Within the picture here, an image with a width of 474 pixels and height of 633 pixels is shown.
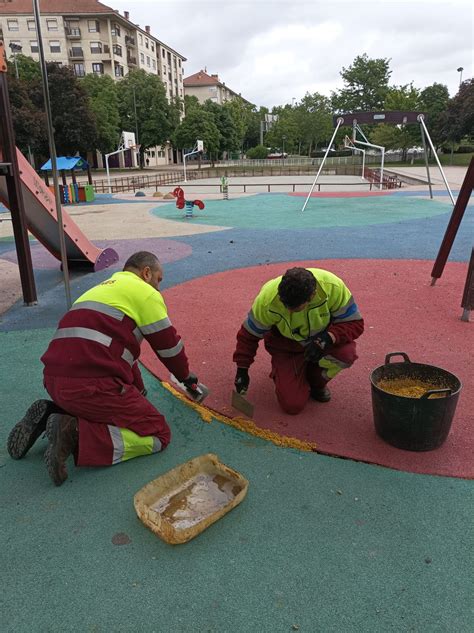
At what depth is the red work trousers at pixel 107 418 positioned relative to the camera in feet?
9.30

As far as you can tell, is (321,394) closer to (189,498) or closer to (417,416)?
(417,416)

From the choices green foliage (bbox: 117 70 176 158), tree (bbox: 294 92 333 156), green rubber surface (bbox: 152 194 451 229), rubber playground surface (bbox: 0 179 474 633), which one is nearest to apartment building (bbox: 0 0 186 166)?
green foliage (bbox: 117 70 176 158)

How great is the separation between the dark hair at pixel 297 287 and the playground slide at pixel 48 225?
501 cm

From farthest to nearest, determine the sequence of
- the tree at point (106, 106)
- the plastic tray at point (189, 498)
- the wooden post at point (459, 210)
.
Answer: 1. the tree at point (106, 106)
2. the wooden post at point (459, 210)
3. the plastic tray at point (189, 498)

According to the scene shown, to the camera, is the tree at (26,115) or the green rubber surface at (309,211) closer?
the green rubber surface at (309,211)

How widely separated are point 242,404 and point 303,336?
2.28 ft

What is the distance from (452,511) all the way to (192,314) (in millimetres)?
4098

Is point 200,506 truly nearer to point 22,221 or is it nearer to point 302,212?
point 22,221

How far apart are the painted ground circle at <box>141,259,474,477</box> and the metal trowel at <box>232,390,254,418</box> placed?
0.06 m

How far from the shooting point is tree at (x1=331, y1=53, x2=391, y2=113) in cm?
8081

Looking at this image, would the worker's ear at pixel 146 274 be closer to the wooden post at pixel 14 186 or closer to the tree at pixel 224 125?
the wooden post at pixel 14 186

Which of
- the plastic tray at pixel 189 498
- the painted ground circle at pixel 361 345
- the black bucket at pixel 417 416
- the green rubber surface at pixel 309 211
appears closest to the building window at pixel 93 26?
the green rubber surface at pixel 309 211

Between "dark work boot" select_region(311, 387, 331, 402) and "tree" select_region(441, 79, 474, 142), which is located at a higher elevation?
"tree" select_region(441, 79, 474, 142)

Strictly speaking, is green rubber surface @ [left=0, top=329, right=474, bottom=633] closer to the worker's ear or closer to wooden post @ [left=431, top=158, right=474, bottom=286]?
the worker's ear
